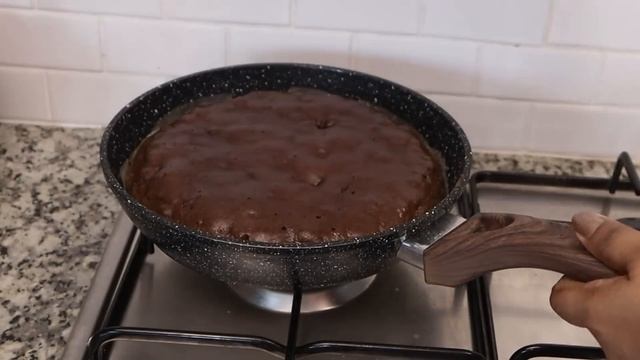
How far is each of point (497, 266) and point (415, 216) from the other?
10 cm

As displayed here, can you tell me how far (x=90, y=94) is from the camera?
42.3 inches

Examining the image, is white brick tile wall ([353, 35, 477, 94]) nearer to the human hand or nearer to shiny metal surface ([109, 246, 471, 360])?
shiny metal surface ([109, 246, 471, 360])

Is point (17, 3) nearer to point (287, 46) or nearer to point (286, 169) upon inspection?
point (287, 46)

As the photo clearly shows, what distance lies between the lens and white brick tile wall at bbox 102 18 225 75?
1015mm

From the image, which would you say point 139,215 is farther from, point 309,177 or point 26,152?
point 26,152

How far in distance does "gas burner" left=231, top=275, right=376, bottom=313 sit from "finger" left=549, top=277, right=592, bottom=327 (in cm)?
23

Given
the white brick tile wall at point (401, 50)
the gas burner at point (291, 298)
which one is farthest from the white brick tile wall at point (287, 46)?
the gas burner at point (291, 298)

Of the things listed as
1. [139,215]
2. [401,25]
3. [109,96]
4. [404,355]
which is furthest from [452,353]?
[109,96]

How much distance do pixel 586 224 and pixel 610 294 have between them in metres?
0.06

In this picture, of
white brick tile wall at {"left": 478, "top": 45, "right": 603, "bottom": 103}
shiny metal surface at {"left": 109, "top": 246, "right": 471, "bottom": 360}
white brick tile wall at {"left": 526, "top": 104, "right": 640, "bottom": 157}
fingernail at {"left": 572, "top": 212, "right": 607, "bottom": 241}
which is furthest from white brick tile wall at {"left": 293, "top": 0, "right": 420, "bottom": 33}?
fingernail at {"left": 572, "top": 212, "right": 607, "bottom": 241}

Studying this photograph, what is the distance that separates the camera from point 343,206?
751 mm

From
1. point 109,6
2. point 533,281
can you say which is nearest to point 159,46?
point 109,6

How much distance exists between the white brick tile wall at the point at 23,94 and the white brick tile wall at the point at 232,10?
0.20 m

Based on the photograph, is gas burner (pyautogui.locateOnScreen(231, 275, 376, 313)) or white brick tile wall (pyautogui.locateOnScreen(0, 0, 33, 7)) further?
white brick tile wall (pyautogui.locateOnScreen(0, 0, 33, 7))
